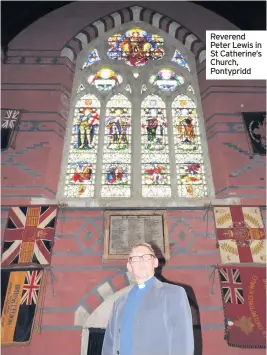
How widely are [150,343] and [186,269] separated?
9.31 ft

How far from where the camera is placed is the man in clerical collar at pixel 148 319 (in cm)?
168

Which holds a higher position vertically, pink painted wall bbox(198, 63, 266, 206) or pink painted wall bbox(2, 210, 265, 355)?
pink painted wall bbox(198, 63, 266, 206)

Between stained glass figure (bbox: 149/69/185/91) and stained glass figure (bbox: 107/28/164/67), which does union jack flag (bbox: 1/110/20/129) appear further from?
stained glass figure (bbox: 149/69/185/91)

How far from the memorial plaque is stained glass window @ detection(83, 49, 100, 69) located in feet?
12.3

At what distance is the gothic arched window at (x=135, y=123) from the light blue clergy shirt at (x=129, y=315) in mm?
3244

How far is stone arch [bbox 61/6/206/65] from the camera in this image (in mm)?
7113

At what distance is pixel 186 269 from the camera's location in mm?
4441

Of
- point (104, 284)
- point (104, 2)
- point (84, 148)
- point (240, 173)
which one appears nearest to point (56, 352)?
point (104, 284)

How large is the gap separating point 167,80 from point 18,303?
15.9 ft

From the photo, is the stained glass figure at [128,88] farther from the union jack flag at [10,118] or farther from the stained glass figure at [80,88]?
the union jack flag at [10,118]

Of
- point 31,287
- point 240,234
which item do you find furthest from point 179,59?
point 31,287

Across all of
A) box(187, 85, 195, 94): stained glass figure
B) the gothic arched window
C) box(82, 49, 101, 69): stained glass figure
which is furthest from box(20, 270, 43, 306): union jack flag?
box(82, 49, 101, 69): stained glass figure

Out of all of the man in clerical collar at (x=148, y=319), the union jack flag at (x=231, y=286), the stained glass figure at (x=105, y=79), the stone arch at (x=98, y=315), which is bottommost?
the man in clerical collar at (x=148, y=319)

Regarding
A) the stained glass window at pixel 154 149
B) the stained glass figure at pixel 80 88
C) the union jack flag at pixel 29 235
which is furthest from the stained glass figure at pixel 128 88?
the union jack flag at pixel 29 235
